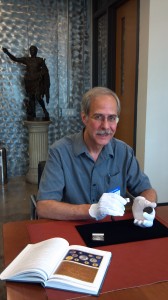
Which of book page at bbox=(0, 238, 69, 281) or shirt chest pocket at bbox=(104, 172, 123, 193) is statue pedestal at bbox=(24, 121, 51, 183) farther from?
book page at bbox=(0, 238, 69, 281)

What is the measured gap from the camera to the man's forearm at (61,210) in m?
1.23

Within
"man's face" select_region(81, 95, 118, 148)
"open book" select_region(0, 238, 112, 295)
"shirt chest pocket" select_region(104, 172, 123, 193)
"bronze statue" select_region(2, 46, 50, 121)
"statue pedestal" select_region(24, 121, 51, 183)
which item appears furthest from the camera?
"statue pedestal" select_region(24, 121, 51, 183)

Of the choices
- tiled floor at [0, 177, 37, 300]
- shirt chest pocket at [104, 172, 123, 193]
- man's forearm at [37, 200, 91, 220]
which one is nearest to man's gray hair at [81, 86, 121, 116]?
shirt chest pocket at [104, 172, 123, 193]

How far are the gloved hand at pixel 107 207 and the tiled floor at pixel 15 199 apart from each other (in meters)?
1.85

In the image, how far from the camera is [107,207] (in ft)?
3.82

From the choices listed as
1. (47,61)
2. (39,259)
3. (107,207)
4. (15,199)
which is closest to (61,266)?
(39,259)

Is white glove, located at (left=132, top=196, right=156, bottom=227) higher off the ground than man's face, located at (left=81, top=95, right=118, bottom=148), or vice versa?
man's face, located at (left=81, top=95, right=118, bottom=148)

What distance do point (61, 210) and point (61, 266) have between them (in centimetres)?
41

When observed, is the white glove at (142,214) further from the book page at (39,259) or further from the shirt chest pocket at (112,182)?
the book page at (39,259)

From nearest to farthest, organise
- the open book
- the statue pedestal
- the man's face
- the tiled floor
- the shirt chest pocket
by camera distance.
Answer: the open book < the man's face < the shirt chest pocket < the tiled floor < the statue pedestal

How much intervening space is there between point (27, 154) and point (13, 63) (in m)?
1.33

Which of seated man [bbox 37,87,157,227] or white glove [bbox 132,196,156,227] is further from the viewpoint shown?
seated man [bbox 37,87,157,227]

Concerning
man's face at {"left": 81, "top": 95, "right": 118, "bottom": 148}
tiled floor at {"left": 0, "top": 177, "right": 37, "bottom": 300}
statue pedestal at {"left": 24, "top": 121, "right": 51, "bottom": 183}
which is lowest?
tiled floor at {"left": 0, "top": 177, "right": 37, "bottom": 300}

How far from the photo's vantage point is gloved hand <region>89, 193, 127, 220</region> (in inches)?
45.9
